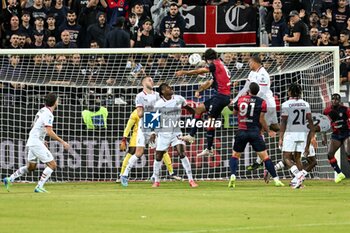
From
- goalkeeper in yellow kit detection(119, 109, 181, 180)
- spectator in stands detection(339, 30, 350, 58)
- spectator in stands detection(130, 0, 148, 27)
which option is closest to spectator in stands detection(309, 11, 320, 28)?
spectator in stands detection(339, 30, 350, 58)

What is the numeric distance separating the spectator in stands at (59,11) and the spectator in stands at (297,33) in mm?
5845

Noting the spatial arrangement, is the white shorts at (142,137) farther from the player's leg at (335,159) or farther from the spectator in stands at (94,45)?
the player's leg at (335,159)

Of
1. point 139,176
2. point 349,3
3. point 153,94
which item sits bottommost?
point 139,176

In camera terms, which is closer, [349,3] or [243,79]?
[243,79]

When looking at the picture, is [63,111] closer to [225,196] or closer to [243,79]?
[243,79]

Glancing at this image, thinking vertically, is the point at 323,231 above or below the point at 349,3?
below

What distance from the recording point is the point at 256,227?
1619cm

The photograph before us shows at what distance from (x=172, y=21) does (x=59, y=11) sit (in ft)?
9.84

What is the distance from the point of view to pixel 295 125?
26328 mm

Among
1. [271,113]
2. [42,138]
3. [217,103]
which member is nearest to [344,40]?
[271,113]

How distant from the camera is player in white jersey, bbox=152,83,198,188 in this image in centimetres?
2670

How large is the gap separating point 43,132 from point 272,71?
729 centimetres

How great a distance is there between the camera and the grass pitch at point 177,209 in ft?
53.1

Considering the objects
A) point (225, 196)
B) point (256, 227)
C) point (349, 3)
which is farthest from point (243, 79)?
point (256, 227)
